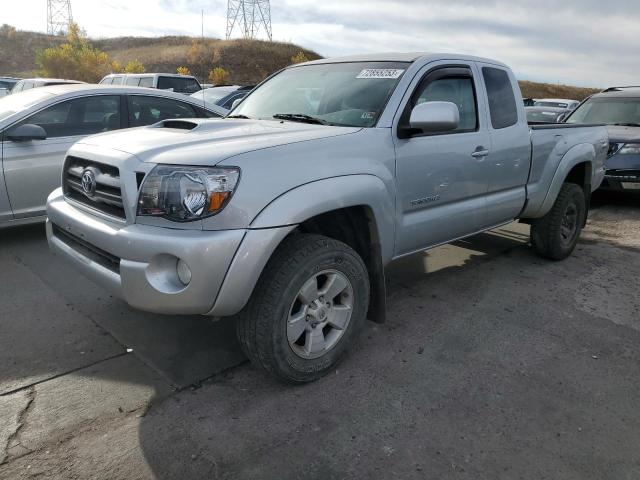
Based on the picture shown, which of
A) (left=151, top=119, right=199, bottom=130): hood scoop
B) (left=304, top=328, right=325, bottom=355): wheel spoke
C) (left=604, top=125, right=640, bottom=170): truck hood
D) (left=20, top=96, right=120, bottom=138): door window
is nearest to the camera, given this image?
(left=304, top=328, right=325, bottom=355): wheel spoke

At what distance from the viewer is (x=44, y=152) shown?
4.94m

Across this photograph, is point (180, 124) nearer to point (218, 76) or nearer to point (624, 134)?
point (624, 134)

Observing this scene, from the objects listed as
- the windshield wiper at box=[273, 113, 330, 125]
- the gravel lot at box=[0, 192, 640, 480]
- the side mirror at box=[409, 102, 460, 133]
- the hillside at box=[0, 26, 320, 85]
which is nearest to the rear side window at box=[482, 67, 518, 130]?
the side mirror at box=[409, 102, 460, 133]

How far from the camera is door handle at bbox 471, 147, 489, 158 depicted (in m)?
3.73

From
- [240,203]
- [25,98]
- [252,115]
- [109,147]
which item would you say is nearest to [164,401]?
[240,203]

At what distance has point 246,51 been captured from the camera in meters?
54.2

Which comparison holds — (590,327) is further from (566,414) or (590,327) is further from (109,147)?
(109,147)

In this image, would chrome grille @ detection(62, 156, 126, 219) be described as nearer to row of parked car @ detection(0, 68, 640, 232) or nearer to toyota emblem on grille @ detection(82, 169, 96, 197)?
toyota emblem on grille @ detection(82, 169, 96, 197)

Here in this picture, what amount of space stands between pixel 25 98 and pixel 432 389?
16.1ft

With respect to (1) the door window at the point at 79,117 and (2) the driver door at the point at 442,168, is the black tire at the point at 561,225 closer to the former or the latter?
(2) the driver door at the point at 442,168

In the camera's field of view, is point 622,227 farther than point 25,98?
Yes

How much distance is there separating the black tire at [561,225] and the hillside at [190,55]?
45780mm

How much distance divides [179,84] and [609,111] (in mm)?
10874

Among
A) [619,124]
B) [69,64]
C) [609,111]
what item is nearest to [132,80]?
[609,111]
